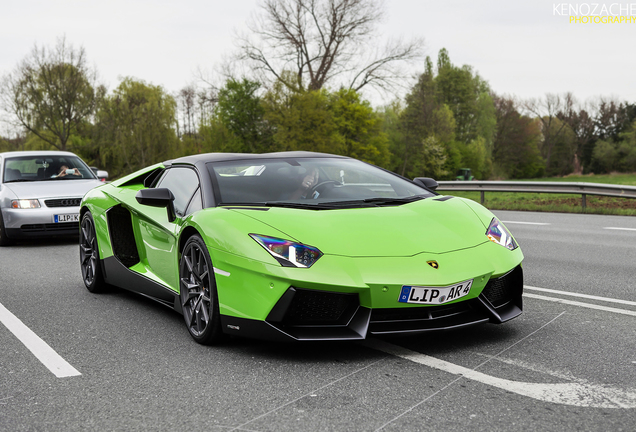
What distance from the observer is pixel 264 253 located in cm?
352

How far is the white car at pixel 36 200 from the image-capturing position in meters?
9.73

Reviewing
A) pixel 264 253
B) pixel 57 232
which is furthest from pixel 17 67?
pixel 264 253

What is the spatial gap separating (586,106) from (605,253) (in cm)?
8217

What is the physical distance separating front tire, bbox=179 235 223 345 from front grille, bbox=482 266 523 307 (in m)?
1.60

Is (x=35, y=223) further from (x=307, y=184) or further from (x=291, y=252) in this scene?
(x=291, y=252)

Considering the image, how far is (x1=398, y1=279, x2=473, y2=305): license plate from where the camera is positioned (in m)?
3.39

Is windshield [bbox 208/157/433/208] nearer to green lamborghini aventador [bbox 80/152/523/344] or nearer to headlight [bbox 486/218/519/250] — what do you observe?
green lamborghini aventador [bbox 80/152/523/344]

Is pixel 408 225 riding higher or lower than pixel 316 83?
lower

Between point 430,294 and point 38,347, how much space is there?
252 centimetres

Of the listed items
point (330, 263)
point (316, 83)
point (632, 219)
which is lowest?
point (632, 219)

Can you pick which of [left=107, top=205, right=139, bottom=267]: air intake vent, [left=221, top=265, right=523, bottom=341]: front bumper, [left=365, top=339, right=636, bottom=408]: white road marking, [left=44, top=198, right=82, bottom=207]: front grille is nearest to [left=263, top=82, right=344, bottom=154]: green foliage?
[left=44, top=198, right=82, bottom=207]: front grille

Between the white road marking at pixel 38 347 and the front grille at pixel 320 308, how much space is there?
4.10 ft

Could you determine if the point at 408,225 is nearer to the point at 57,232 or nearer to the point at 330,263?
the point at 330,263

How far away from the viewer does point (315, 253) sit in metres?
3.50
